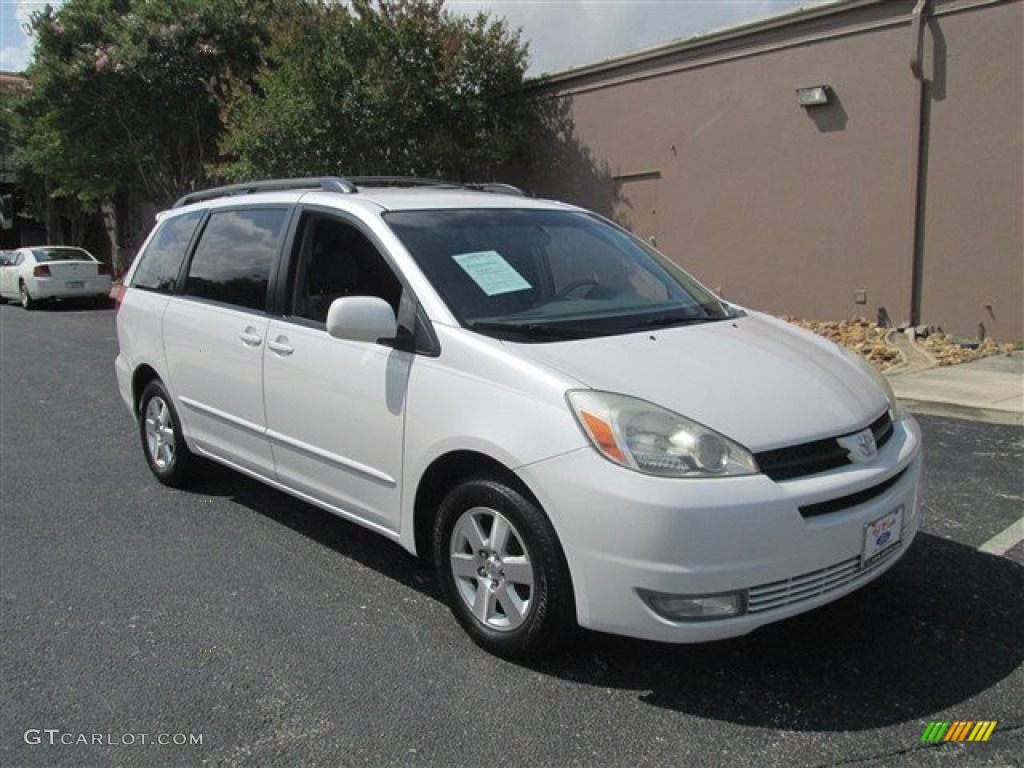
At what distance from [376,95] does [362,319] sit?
1110 cm

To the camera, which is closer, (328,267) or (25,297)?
(328,267)

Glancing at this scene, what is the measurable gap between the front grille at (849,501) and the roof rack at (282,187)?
103 inches

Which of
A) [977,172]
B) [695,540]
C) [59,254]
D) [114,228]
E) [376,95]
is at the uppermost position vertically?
[376,95]

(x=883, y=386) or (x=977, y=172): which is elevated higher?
(x=977, y=172)

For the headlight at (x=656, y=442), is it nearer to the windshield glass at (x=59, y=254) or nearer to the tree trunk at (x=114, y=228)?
the windshield glass at (x=59, y=254)

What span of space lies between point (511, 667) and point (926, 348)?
349 inches

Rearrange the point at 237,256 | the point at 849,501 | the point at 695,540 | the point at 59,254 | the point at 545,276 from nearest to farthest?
the point at 695,540, the point at 849,501, the point at 545,276, the point at 237,256, the point at 59,254

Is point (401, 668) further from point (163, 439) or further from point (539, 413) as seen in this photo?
point (163, 439)

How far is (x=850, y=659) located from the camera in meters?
3.23

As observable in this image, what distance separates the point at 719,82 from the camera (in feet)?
41.9

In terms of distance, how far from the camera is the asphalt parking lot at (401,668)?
2.77m

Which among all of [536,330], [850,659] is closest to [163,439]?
[536,330]

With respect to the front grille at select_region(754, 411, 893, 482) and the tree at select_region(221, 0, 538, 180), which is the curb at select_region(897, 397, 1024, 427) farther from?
the tree at select_region(221, 0, 538, 180)

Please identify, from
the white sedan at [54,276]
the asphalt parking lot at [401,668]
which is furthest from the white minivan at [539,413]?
the white sedan at [54,276]
